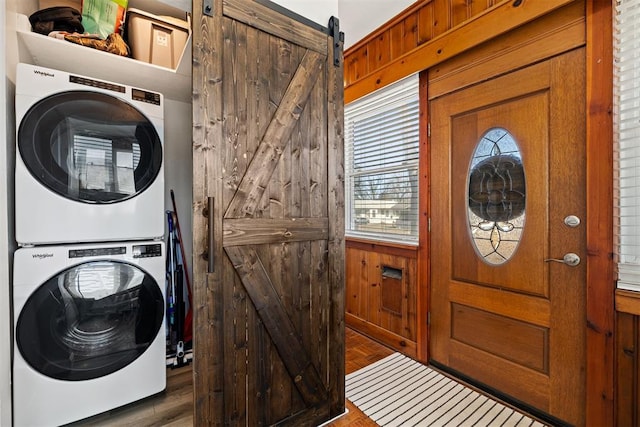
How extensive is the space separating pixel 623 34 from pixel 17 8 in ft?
10.3

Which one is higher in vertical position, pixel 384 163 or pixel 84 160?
pixel 384 163

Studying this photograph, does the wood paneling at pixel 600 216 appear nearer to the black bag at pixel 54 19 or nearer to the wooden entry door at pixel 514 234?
the wooden entry door at pixel 514 234

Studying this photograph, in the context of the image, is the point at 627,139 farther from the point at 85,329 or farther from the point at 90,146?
the point at 85,329

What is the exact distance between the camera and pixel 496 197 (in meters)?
1.91

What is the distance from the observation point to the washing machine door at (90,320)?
4.76ft

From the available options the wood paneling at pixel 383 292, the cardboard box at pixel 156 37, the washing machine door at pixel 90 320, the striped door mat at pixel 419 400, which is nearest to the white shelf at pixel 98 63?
the cardboard box at pixel 156 37

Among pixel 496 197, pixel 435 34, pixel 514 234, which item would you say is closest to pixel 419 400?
pixel 514 234

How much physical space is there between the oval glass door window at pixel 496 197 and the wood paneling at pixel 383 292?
0.57 meters

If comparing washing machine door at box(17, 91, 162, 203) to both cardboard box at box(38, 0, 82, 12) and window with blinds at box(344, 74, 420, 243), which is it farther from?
window with blinds at box(344, 74, 420, 243)

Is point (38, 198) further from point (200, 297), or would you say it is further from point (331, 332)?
point (331, 332)

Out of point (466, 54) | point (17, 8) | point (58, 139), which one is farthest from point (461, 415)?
point (17, 8)

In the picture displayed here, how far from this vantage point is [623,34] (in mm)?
1404

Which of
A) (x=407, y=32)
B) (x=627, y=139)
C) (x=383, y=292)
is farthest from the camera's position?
(x=383, y=292)

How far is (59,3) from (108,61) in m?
0.48
